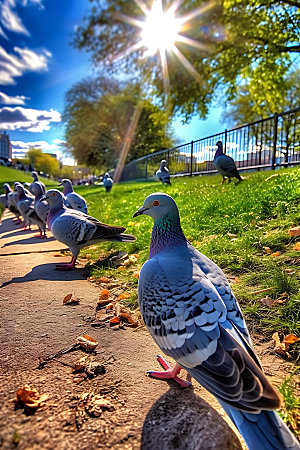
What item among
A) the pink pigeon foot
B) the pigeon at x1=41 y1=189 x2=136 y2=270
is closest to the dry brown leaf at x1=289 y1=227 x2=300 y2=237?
the pigeon at x1=41 y1=189 x2=136 y2=270

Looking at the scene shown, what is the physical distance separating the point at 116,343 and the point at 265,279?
164cm

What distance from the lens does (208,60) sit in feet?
45.9

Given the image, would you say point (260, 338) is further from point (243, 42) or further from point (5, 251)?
point (243, 42)

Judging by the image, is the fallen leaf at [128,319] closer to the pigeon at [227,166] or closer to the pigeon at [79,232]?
the pigeon at [79,232]

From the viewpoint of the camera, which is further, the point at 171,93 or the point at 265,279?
the point at 171,93

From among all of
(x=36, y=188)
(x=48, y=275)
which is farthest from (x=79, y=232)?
(x=36, y=188)

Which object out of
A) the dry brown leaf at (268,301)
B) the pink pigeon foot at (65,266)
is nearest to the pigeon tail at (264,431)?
the dry brown leaf at (268,301)

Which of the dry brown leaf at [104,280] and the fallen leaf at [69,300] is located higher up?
the fallen leaf at [69,300]

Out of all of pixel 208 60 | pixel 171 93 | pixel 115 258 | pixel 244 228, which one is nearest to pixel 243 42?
pixel 208 60

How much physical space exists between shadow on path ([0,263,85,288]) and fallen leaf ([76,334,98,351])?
153 centimetres

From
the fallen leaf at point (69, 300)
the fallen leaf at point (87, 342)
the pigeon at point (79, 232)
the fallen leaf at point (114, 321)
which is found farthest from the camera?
the pigeon at point (79, 232)

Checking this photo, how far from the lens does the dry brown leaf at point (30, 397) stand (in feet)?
4.74

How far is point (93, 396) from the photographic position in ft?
5.18

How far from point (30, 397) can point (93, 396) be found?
32cm
